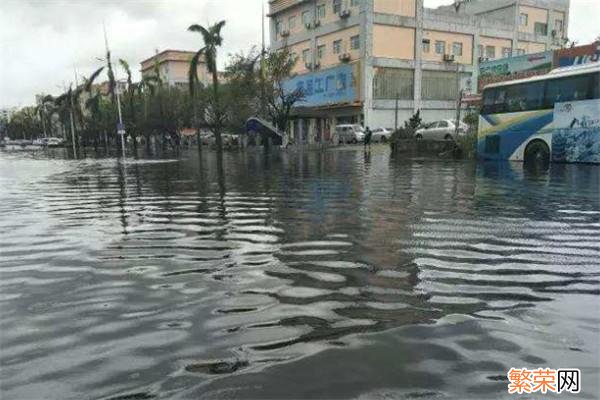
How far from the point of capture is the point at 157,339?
12.2ft

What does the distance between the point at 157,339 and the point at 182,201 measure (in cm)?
783

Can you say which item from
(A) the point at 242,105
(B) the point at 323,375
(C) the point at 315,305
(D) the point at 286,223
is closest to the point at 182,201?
(D) the point at 286,223

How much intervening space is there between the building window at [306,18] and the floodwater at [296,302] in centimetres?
4873

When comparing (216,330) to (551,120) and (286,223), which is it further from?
(551,120)

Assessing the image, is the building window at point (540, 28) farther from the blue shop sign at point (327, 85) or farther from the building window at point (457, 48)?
the blue shop sign at point (327, 85)

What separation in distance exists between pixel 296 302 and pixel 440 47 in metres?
51.3

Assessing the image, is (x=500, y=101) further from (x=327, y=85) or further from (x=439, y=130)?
(x=327, y=85)

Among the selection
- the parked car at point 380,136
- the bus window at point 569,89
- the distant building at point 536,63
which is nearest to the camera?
the bus window at point 569,89

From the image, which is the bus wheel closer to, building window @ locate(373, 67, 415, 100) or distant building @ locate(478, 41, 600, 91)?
distant building @ locate(478, 41, 600, 91)

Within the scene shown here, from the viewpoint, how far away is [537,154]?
68.2 feet

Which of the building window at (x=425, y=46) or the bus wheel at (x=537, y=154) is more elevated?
the building window at (x=425, y=46)

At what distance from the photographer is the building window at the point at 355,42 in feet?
158

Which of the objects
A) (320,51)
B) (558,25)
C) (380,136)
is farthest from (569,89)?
(558,25)

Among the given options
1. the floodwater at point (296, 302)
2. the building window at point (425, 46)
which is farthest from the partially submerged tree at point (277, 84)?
the floodwater at point (296, 302)
